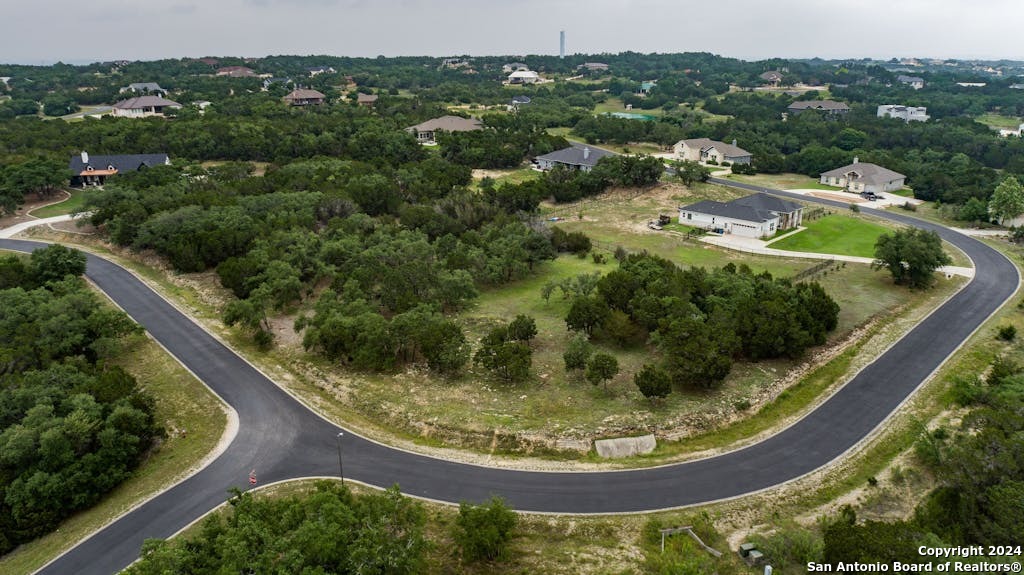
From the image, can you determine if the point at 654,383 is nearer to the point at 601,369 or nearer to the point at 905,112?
the point at 601,369

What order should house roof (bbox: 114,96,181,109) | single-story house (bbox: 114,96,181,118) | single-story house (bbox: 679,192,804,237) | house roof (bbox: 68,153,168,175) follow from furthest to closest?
1. house roof (bbox: 114,96,181,109)
2. single-story house (bbox: 114,96,181,118)
3. house roof (bbox: 68,153,168,175)
4. single-story house (bbox: 679,192,804,237)

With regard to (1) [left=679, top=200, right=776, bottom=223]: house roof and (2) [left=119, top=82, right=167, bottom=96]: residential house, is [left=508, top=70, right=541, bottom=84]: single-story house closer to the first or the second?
(2) [left=119, top=82, right=167, bottom=96]: residential house

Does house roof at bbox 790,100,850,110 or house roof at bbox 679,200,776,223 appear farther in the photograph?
house roof at bbox 790,100,850,110

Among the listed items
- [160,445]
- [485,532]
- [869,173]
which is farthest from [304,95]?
[485,532]

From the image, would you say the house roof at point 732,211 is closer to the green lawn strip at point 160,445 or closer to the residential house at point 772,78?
the green lawn strip at point 160,445

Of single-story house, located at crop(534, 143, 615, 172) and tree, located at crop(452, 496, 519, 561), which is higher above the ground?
single-story house, located at crop(534, 143, 615, 172)

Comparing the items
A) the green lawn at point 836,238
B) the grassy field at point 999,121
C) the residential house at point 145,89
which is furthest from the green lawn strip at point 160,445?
the grassy field at point 999,121

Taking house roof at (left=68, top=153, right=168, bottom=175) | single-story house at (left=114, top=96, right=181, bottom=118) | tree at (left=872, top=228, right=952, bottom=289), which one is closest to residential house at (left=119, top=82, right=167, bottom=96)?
single-story house at (left=114, top=96, right=181, bottom=118)

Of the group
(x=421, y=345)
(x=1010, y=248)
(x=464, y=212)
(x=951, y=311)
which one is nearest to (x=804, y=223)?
(x=1010, y=248)
